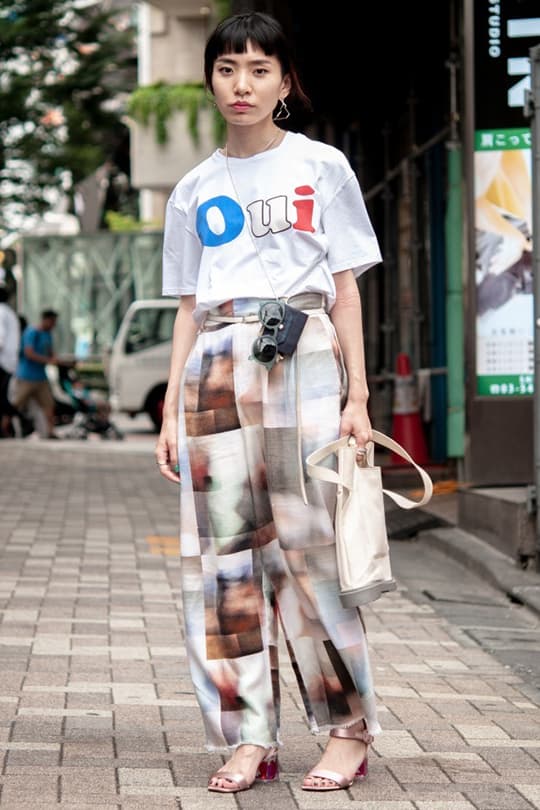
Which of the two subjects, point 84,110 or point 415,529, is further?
point 84,110

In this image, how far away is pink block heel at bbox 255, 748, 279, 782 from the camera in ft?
13.9

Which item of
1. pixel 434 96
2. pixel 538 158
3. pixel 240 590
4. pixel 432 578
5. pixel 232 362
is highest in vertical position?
pixel 434 96

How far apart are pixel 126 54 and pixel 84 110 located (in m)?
2.43

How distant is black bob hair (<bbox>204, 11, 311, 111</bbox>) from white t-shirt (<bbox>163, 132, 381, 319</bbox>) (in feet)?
0.66

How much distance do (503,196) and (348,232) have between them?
5.50 m

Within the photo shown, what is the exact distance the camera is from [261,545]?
419cm

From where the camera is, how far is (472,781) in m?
4.35

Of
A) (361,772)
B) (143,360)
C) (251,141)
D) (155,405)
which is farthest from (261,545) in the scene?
(155,405)

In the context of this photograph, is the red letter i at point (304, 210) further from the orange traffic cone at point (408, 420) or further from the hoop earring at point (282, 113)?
the orange traffic cone at point (408, 420)

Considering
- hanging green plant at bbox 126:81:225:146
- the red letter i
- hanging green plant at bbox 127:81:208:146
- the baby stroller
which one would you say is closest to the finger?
the red letter i

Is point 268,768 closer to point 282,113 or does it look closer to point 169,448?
point 169,448

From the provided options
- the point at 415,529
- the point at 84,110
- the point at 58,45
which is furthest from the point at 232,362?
the point at 84,110

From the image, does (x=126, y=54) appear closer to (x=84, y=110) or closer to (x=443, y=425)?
(x=84, y=110)

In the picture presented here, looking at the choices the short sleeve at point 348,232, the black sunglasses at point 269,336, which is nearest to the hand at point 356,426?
the black sunglasses at point 269,336
